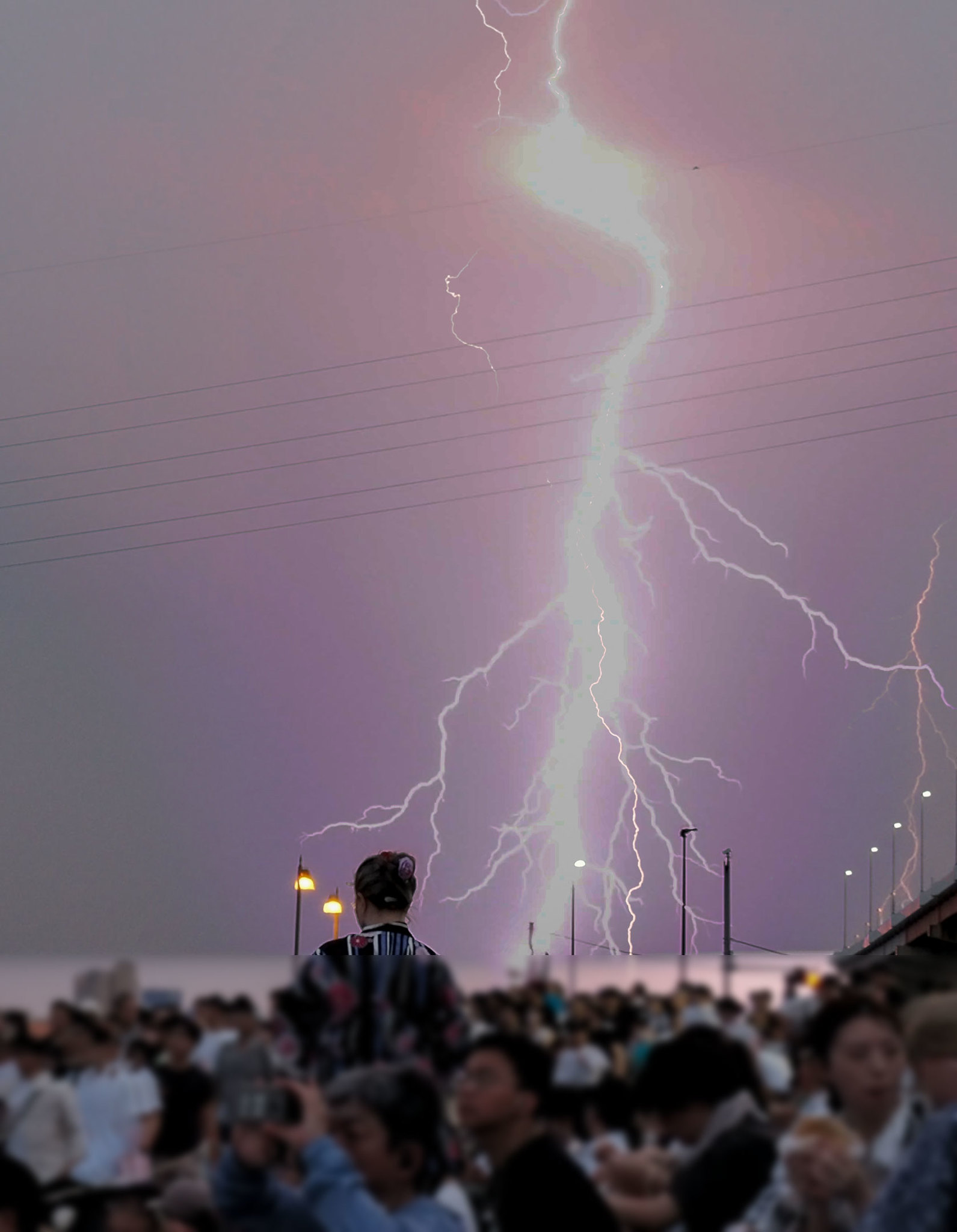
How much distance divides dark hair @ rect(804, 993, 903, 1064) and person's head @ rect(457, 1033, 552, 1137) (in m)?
0.26

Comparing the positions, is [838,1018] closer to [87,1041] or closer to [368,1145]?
[368,1145]

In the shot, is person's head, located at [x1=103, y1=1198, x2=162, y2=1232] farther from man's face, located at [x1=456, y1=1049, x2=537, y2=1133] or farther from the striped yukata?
the striped yukata

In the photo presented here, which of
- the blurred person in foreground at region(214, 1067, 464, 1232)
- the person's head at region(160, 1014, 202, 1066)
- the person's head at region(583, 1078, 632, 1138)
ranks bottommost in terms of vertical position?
the blurred person in foreground at region(214, 1067, 464, 1232)

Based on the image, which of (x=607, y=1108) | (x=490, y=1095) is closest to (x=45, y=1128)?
(x=490, y=1095)

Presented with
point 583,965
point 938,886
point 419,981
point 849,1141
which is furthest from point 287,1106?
point 938,886

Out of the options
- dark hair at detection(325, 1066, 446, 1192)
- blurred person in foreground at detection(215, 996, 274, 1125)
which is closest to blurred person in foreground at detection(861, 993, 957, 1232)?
dark hair at detection(325, 1066, 446, 1192)

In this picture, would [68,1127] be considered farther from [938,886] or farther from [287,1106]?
[938,886]

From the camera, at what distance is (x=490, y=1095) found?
154cm

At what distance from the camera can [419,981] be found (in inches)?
61.4

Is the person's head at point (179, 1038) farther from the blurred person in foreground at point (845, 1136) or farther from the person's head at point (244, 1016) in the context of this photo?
the blurred person in foreground at point (845, 1136)

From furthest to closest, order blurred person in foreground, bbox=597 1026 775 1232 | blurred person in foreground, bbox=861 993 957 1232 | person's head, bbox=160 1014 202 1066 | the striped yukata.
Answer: the striped yukata
person's head, bbox=160 1014 202 1066
blurred person in foreground, bbox=597 1026 775 1232
blurred person in foreground, bbox=861 993 957 1232

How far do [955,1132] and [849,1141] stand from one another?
0.36ft

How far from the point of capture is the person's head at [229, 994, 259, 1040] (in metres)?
1.57

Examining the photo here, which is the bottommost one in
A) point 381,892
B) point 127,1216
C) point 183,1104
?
point 127,1216
